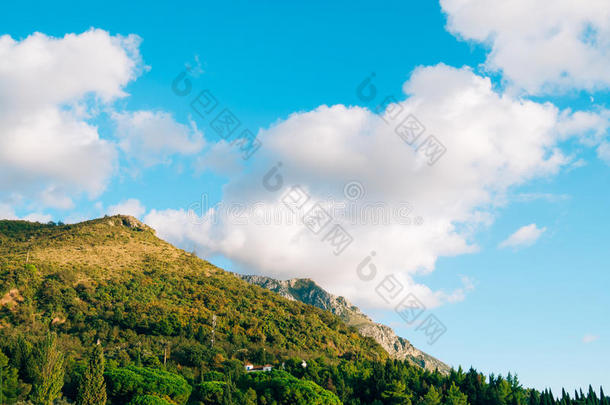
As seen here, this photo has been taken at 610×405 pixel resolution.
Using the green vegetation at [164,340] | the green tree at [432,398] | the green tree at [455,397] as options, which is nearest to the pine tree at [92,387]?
the green vegetation at [164,340]

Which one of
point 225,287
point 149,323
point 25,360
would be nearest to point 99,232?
point 225,287

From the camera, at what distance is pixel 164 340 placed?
82.2 m

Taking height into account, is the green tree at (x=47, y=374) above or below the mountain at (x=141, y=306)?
below

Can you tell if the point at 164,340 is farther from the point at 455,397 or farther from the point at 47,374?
the point at 455,397

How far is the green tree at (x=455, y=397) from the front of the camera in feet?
216

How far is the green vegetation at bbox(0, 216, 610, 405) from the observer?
55688 mm

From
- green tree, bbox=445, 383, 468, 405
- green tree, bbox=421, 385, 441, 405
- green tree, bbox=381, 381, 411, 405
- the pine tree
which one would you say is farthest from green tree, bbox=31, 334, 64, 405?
green tree, bbox=445, 383, 468, 405

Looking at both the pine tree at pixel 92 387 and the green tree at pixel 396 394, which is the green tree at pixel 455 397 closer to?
the green tree at pixel 396 394

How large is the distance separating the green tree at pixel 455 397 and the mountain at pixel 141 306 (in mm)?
27837

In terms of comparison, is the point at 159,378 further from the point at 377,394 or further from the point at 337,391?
the point at 377,394

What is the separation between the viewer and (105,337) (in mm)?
79562

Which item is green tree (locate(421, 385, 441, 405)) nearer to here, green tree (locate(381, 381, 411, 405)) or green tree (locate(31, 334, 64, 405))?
green tree (locate(381, 381, 411, 405))

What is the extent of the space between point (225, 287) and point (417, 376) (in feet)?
170

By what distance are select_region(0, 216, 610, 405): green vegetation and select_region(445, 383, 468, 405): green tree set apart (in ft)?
1.11
